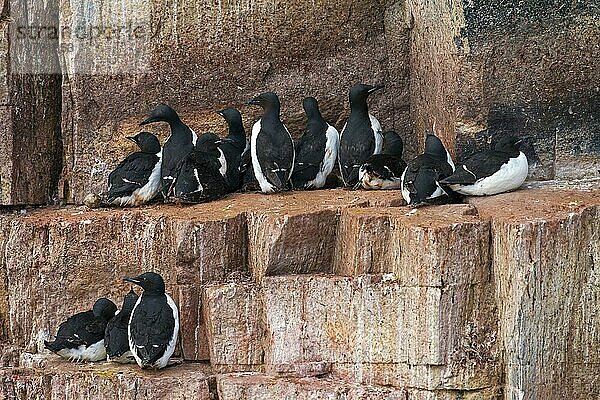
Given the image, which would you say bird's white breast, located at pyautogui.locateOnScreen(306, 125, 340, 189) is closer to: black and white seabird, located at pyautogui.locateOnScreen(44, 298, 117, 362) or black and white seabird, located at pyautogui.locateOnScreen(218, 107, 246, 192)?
black and white seabird, located at pyautogui.locateOnScreen(218, 107, 246, 192)

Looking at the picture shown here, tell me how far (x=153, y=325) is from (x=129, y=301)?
85cm

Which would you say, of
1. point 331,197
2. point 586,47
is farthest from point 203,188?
point 586,47

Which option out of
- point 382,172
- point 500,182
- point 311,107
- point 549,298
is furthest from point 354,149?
point 549,298

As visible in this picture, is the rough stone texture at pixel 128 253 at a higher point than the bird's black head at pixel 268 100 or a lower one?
lower

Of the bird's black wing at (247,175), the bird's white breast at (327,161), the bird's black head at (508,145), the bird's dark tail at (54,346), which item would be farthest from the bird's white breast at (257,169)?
the bird's dark tail at (54,346)

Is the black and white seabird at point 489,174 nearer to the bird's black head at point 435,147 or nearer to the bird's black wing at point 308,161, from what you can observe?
the bird's black head at point 435,147

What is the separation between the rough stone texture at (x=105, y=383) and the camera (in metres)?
10.3

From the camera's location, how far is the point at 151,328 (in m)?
10.5

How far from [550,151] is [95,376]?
169 inches

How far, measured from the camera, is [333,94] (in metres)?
13.3

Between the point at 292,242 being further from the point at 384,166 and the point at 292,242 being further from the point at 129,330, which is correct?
the point at 129,330

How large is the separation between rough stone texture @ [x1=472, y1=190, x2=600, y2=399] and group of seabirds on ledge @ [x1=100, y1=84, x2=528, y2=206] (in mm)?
1155

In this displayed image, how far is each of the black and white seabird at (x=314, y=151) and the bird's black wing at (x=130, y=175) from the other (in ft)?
4.25

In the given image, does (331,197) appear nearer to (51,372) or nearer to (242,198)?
(242,198)
